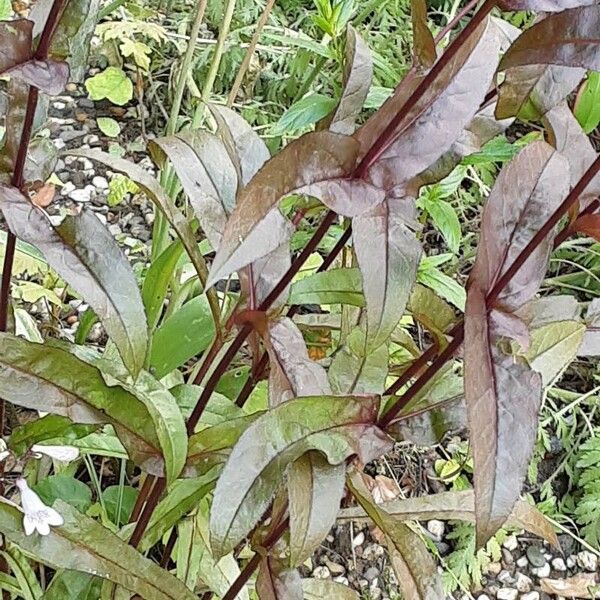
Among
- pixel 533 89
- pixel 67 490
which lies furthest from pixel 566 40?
pixel 67 490

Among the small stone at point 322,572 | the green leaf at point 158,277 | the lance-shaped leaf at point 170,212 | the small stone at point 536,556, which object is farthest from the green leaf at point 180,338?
the small stone at point 536,556

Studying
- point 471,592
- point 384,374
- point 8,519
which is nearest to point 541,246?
point 384,374

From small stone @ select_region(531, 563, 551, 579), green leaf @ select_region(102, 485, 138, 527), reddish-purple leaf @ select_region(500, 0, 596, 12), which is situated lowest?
small stone @ select_region(531, 563, 551, 579)

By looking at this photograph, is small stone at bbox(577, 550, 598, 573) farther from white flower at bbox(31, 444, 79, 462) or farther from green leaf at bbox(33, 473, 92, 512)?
white flower at bbox(31, 444, 79, 462)

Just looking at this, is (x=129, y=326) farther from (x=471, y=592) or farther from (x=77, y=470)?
(x=471, y=592)

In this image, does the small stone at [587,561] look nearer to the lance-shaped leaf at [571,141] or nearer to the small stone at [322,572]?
the small stone at [322,572]

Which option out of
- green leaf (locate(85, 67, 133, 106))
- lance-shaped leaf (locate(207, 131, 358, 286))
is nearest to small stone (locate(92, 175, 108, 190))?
green leaf (locate(85, 67, 133, 106))
